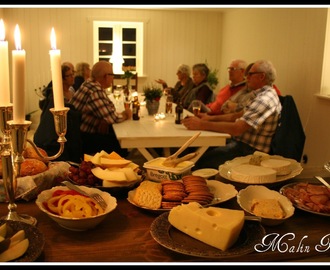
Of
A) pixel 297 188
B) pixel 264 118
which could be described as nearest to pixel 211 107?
pixel 264 118

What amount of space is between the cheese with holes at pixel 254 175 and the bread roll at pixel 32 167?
0.67 metres

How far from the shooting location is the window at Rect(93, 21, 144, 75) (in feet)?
23.9

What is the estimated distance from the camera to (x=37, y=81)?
23.1ft

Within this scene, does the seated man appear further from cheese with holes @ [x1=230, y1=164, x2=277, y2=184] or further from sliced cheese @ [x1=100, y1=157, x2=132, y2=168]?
sliced cheese @ [x1=100, y1=157, x2=132, y2=168]

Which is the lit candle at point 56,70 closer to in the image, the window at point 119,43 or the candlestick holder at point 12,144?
the candlestick holder at point 12,144

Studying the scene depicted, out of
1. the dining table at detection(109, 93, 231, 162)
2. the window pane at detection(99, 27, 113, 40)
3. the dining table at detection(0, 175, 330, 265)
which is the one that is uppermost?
the window pane at detection(99, 27, 113, 40)

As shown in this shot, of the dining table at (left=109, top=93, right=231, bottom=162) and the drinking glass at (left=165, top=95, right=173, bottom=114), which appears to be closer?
the dining table at (left=109, top=93, right=231, bottom=162)

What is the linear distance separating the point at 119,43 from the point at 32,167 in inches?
252

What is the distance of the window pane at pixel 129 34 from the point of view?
740 cm

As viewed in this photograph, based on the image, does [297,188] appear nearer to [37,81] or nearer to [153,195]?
[153,195]

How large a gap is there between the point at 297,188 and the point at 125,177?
0.57 metres

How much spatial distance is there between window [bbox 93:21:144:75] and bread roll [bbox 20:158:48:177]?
6183mm

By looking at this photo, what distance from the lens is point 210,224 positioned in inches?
37.4

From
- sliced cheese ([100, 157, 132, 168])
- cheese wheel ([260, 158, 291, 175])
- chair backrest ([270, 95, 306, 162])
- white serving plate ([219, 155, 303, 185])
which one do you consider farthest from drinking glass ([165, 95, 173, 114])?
sliced cheese ([100, 157, 132, 168])
